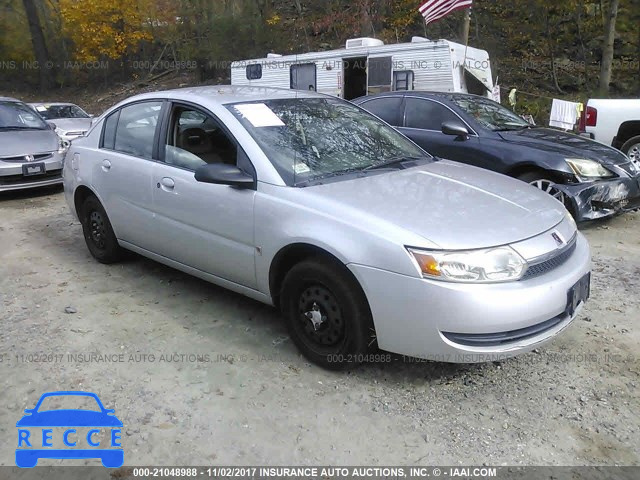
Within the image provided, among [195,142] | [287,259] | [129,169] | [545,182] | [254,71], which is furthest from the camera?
[254,71]

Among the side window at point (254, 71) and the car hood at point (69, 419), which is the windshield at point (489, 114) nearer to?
the car hood at point (69, 419)

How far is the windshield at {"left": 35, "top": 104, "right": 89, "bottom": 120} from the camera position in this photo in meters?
12.2

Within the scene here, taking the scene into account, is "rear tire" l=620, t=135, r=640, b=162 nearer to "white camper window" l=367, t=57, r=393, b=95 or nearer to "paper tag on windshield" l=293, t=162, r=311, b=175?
"white camper window" l=367, t=57, r=393, b=95

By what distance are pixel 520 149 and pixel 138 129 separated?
397 cm

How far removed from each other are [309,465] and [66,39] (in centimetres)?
3192

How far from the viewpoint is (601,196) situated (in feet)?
19.0

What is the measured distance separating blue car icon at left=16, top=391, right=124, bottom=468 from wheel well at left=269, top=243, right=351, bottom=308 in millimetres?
1148

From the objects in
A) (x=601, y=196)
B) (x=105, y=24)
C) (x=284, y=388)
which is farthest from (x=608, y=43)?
(x=105, y=24)

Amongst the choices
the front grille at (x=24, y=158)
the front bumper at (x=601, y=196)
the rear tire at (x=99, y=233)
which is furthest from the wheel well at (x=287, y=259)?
the front grille at (x=24, y=158)

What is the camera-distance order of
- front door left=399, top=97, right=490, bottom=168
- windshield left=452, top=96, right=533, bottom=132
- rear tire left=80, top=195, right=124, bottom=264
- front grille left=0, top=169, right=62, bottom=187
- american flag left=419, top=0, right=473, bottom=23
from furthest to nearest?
american flag left=419, top=0, right=473, bottom=23 < front grille left=0, top=169, right=62, bottom=187 < windshield left=452, top=96, right=533, bottom=132 < front door left=399, top=97, right=490, bottom=168 < rear tire left=80, top=195, right=124, bottom=264

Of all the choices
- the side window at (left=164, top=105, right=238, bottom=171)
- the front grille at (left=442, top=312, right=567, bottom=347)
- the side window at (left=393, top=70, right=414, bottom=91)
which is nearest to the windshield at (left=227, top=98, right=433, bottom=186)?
the side window at (left=164, top=105, right=238, bottom=171)

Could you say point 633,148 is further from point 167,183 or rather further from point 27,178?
point 27,178

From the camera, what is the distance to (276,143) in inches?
143

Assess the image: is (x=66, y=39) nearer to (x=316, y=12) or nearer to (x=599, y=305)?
(x=316, y=12)
